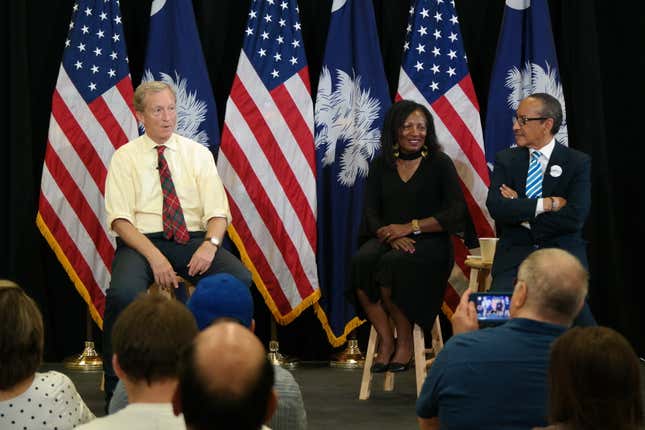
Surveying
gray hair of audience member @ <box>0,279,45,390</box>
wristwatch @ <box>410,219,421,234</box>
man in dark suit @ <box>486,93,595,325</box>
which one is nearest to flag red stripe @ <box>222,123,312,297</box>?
wristwatch @ <box>410,219,421,234</box>

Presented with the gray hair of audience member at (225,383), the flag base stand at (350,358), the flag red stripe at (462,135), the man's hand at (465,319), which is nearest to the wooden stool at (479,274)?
the flag red stripe at (462,135)

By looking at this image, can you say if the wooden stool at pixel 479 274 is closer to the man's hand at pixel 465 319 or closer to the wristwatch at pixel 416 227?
the wristwatch at pixel 416 227

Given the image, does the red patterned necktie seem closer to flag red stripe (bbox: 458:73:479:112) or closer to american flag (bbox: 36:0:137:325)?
Result: american flag (bbox: 36:0:137:325)

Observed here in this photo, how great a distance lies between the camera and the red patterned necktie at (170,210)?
514 cm

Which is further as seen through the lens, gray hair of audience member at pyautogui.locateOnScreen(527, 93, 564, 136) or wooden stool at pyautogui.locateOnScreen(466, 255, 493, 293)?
wooden stool at pyautogui.locateOnScreen(466, 255, 493, 293)

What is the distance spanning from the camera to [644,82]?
6.38 m

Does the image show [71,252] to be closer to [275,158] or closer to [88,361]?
[88,361]

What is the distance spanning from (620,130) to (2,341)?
487 cm

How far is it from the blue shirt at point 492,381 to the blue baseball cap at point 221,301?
47cm

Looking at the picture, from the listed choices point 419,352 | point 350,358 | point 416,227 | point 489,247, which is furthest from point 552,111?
point 350,358

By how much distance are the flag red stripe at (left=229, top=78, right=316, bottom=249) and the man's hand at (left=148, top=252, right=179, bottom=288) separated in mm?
1190

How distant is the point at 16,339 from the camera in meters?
2.37

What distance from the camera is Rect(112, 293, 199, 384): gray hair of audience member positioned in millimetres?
1996

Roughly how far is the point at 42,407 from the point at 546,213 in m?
2.97
